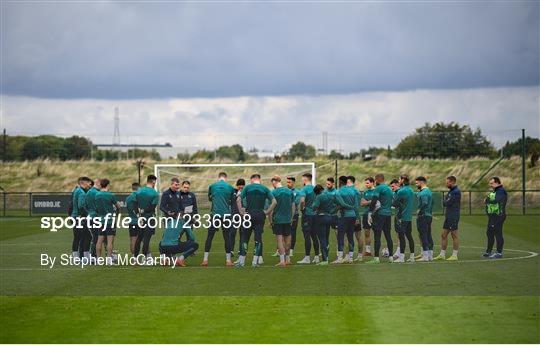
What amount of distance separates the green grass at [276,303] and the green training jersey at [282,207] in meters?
1.14

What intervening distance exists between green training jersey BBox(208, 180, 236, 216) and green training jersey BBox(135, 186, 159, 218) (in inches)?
54.4

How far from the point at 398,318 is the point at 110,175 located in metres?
57.7

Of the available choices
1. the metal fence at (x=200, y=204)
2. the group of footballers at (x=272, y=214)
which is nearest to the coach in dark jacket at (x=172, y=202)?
the group of footballers at (x=272, y=214)

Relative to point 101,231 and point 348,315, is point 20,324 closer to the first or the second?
point 348,315

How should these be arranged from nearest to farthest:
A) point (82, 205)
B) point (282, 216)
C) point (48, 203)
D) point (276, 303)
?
point (276, 303) < point (282, 216) < point (82, 205) < point (48, 203)

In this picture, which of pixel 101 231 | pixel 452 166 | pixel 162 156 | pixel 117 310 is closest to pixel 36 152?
pixel 162 156

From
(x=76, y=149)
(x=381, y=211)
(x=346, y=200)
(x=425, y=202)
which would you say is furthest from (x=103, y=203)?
(x=76, y=149)

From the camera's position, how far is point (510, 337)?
42.5 feet

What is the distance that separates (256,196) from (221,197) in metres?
1.04

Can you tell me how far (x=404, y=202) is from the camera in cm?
2339

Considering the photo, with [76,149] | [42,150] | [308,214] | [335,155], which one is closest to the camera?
[308,214]

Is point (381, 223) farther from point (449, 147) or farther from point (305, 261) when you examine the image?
point (449, 147)

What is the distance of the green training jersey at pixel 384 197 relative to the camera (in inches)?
898

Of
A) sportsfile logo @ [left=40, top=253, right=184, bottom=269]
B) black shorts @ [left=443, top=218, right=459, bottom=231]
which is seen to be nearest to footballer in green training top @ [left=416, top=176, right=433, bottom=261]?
black shorts @ [left=443, top=218, right=459, bottom=231]
